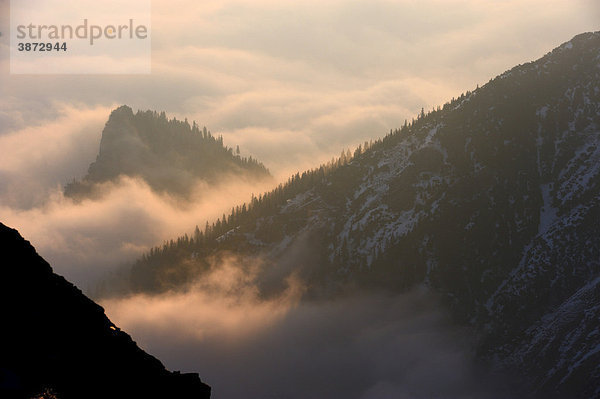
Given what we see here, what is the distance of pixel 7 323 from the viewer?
1471 inches

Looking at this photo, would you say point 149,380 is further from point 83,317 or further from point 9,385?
point 9,385

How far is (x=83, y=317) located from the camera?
41406 millimetres

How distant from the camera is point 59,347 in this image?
1539 inches

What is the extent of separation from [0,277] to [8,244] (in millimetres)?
2173

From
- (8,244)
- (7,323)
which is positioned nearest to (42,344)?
(7,323)

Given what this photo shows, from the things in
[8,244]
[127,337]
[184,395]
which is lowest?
[184,395]

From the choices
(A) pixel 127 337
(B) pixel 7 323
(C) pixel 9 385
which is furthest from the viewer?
(A) pixel 127 337

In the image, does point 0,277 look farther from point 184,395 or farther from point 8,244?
point 184,395

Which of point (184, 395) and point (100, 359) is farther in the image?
point (184, 395)

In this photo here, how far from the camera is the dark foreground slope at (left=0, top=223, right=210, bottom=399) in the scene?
121 ft

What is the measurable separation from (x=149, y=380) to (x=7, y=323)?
8.18 meters

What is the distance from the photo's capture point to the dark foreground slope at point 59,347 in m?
36.8

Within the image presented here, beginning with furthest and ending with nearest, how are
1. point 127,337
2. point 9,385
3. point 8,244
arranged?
point 127,337 → point 8,244 → point 9,385

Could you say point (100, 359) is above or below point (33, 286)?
below
